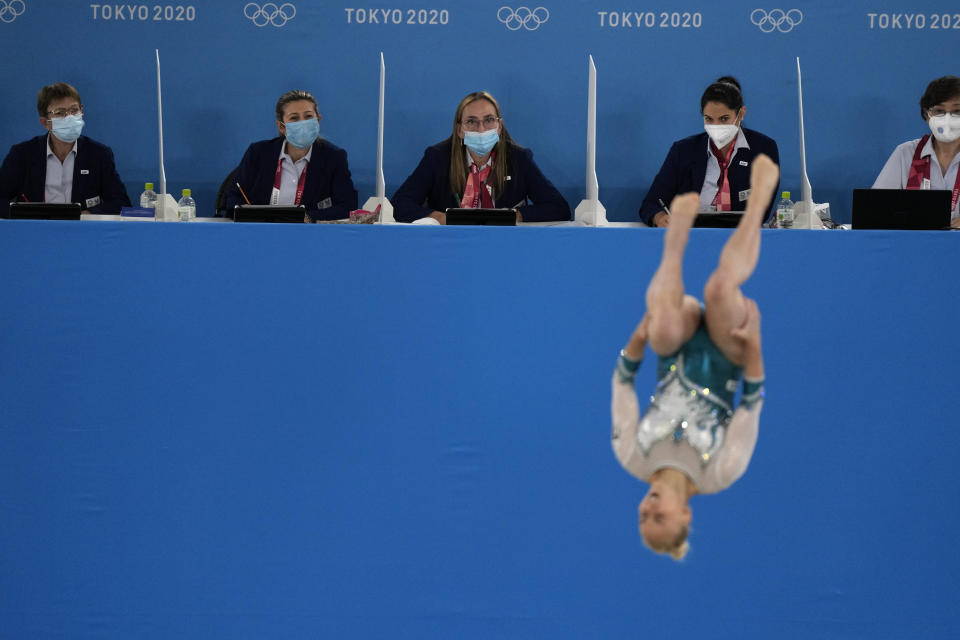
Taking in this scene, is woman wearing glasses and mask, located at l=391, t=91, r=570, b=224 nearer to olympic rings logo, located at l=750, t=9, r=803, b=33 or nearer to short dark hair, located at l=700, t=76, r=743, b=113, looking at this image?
short dark hair, located at l=700, t=76, r=743, b=113

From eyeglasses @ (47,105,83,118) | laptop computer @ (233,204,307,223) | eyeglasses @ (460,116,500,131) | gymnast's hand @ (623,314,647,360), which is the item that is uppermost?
eyeglasses @ (47,105,83,118)

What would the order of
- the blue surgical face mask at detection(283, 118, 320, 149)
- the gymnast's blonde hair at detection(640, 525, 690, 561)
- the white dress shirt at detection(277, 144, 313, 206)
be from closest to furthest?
the gymnast's blonde hair at detection(640, 525, 690, 561) < the blue surgical face mask at detection(283, 118, 320, 149) < the white dress shirt at detection(277, 144, 313, 206)

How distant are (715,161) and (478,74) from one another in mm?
1737

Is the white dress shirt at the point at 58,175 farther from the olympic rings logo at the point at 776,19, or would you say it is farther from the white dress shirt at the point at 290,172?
the olympic rings logo at the point at 776,19

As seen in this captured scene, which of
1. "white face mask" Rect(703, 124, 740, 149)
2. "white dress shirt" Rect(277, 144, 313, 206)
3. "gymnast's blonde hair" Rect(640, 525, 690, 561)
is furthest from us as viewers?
"white dress shirt" Rect(277, 144, 313, 206)

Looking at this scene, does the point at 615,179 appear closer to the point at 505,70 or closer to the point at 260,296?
the point at 505,70

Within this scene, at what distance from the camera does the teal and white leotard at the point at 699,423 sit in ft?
8.95

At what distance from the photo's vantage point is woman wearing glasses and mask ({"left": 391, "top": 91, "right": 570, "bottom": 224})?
5160 mm

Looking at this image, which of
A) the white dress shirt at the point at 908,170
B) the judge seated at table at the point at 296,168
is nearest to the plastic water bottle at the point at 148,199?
the judge seated at table at the point at 296,168

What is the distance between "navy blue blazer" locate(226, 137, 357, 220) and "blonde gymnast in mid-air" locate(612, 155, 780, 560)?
2923 mm

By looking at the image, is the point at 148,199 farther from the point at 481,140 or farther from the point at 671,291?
the point at 671,291

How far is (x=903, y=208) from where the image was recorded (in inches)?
163

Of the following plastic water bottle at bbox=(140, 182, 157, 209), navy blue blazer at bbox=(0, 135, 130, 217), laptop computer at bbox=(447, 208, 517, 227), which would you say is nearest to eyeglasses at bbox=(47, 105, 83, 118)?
navy blue blazer at bbox=(0, 135, 130, 217)

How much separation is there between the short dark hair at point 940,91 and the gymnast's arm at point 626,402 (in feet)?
8.91
